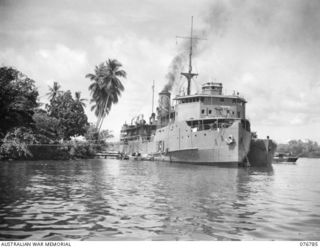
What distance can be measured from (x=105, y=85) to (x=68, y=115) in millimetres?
11242

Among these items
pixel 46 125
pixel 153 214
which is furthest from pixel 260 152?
pixel 153 214

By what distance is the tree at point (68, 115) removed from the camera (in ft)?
131

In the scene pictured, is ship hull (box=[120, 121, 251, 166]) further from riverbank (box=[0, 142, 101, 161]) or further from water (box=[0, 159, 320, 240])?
water (box=[0, 159, 320, 240])

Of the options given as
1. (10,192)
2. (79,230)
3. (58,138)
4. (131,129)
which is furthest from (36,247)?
(131,129)

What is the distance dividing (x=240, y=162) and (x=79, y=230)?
2302 centimetres

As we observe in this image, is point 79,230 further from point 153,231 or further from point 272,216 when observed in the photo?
point 272,216

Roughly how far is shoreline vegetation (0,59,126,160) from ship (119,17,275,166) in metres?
9.35

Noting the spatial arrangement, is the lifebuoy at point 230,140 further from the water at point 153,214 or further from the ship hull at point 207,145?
the water at point 153,214

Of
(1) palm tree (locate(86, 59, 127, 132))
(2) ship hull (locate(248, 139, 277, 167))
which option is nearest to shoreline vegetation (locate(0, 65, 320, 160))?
(1) palm tree (locate(86, 59, 127, 132))

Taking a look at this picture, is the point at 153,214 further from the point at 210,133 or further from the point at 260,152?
the point at 260,152

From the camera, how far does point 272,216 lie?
8.85 meters

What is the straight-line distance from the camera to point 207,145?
2983 cm

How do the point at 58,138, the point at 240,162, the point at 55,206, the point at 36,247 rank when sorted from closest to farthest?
the point at 36,247 < the point at 55,206 < the point at 240,162 < the point at 58,138

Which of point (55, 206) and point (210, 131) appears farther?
point (210, 131)
